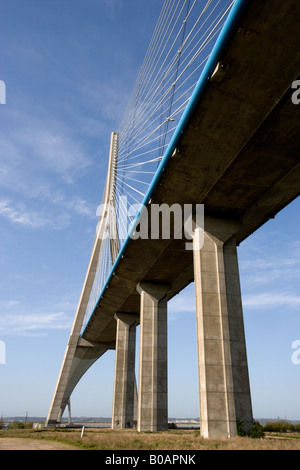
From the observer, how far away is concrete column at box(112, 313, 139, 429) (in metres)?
35.2

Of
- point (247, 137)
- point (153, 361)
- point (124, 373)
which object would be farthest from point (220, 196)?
point (124, 373)

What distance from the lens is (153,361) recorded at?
2642 centimetres

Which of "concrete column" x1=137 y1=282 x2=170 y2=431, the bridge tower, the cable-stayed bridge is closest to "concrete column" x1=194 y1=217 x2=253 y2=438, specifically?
the cable-stayed bridge

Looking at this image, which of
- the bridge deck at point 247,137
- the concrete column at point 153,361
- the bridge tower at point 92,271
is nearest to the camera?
the bridge deck at point 247,137

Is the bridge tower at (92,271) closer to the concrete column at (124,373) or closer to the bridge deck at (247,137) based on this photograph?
the concrete column at (124,373)

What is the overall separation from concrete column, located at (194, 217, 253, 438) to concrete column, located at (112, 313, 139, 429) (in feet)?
70.0

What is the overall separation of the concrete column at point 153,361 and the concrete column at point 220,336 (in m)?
10.4

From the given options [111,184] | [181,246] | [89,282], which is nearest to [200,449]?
[181,246]

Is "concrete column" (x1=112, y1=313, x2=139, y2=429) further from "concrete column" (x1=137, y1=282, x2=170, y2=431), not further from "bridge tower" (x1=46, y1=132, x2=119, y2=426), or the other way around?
"concrete column" (x1=137, y1=282, x2=170, y2=431)

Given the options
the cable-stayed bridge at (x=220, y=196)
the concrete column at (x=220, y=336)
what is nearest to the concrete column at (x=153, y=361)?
the cable-stayed bridge at (x=220, y=196)

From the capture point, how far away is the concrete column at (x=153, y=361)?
25250 mm

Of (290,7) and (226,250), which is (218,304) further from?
(290,7)

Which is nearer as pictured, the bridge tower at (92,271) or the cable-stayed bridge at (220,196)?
the cable-stayed bridge at (220,196)

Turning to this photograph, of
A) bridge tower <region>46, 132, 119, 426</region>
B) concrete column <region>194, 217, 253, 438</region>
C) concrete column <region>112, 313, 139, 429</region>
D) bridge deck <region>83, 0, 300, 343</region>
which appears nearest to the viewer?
bridge deck <region>83, 0, 300, 343</region>
